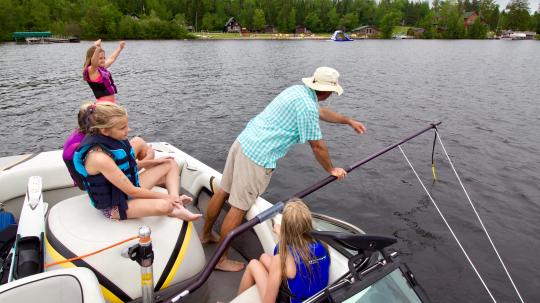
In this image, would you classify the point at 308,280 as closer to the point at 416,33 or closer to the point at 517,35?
the point at 416,33

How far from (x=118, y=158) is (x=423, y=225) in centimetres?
583

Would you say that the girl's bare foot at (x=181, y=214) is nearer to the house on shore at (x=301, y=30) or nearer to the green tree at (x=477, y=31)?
the green tree at (x=477, y=31)

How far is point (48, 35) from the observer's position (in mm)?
69688

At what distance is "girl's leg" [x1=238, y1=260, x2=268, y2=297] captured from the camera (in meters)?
2.75

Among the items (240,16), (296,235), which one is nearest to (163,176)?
(296,235)

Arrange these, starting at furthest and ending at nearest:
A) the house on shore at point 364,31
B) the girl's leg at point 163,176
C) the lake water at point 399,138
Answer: the house on shore at point 364,31 → the lake water at point 399,138 → the girl's leg at point 163,176

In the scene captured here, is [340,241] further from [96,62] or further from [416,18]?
[416,18]

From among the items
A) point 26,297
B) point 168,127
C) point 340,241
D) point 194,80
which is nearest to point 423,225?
point 340,241

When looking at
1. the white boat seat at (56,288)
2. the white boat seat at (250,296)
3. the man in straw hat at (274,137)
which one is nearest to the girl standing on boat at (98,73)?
the man in straw hat at (274,137)

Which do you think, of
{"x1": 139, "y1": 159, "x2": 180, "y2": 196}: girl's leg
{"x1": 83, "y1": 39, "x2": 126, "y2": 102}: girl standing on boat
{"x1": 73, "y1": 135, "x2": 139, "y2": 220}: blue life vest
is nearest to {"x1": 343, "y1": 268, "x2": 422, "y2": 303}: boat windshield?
{"x1": 73, "y1": 135, "x2": 139, "y2": 220}: blue life vest

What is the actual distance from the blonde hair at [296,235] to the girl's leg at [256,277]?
24 cm

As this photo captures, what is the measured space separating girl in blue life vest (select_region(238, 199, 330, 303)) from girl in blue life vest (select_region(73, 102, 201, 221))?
907 millimetres

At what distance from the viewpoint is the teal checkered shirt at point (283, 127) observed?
324cm

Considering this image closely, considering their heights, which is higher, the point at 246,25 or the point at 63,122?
the point at 246,25
